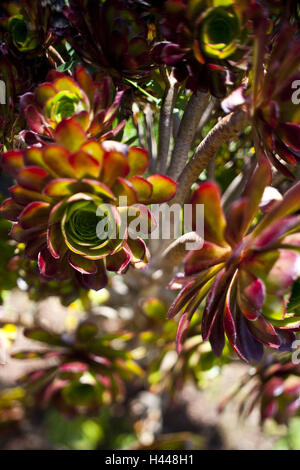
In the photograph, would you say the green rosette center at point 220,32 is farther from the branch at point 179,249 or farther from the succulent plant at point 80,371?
the succulent plant at point 80,371

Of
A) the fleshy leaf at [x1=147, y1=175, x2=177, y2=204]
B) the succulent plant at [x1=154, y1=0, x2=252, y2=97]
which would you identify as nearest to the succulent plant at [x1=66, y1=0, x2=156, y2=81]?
the succulent plant at [x1=154, y1=0, x2=252, y2=97]

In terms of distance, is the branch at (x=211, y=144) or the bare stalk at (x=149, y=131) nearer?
the branch at (x=211, y=144)

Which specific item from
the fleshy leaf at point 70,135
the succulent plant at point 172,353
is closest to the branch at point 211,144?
the fleshy leaf at point 70,135

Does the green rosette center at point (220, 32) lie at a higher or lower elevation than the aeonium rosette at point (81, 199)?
higher

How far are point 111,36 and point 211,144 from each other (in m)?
0.18

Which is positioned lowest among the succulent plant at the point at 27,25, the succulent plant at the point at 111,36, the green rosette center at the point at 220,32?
the green rosette center at the point at 220,32

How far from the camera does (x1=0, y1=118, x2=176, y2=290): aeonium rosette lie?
1.36ft

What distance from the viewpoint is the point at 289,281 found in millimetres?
394

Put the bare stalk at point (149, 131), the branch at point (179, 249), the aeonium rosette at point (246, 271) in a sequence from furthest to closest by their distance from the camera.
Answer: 1. the bare stalk at point (149, 131)
2. the branch at point (179, 249)
3. the aeonium rosette at point (246, 271)

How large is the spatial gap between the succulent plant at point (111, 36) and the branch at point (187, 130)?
0.09 m

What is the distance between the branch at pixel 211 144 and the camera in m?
0.48

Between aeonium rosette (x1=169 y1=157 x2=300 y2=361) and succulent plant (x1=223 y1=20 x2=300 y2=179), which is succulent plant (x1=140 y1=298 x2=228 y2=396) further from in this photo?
succulent plant (x1=223 y1=20 x2=300 y2=179)

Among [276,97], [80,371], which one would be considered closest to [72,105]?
[276,97]

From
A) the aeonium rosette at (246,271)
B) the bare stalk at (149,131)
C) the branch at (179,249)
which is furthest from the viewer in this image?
the bare stalk at (149,131)
